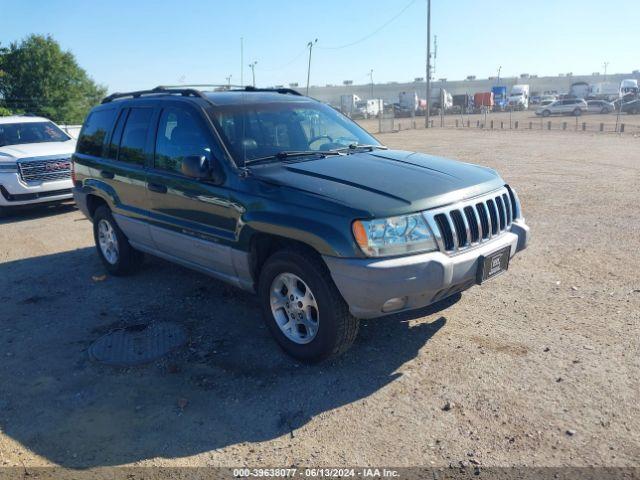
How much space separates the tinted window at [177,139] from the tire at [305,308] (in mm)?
1228

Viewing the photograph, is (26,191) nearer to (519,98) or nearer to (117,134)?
(117,134)

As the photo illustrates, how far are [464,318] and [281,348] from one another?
1.66 m

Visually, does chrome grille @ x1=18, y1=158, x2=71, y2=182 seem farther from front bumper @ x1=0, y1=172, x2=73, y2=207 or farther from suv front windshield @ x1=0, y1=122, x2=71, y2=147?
suv front windshield @ x1=0, y1=122, x2=71, y2=147

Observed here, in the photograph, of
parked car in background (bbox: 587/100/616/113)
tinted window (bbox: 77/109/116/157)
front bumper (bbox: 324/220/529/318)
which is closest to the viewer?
front bumper (bbox: 324/220/529/318)

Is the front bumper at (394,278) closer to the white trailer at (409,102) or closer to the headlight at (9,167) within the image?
the headlight at (9,167)

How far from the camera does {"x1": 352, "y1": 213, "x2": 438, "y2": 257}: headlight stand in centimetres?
357

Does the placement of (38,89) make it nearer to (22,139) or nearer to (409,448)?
(22,139)

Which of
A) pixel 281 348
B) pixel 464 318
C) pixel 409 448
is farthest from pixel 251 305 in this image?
pixel 409 448

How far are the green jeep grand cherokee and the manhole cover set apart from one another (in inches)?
24.7

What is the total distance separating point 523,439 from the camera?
319 cm

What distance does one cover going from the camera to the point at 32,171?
10133mm

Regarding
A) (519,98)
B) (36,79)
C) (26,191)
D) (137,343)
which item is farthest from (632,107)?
(137,343)

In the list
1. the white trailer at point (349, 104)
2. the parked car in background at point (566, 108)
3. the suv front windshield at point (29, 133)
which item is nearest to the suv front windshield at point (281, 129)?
the suv front windshield at point (29, 133)

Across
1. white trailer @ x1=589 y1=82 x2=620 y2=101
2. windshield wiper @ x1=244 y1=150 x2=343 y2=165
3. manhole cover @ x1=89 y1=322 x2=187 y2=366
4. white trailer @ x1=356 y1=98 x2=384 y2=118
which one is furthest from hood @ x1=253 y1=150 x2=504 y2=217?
white trailer @ x1=589 y1=82 x2=620 y2=101
